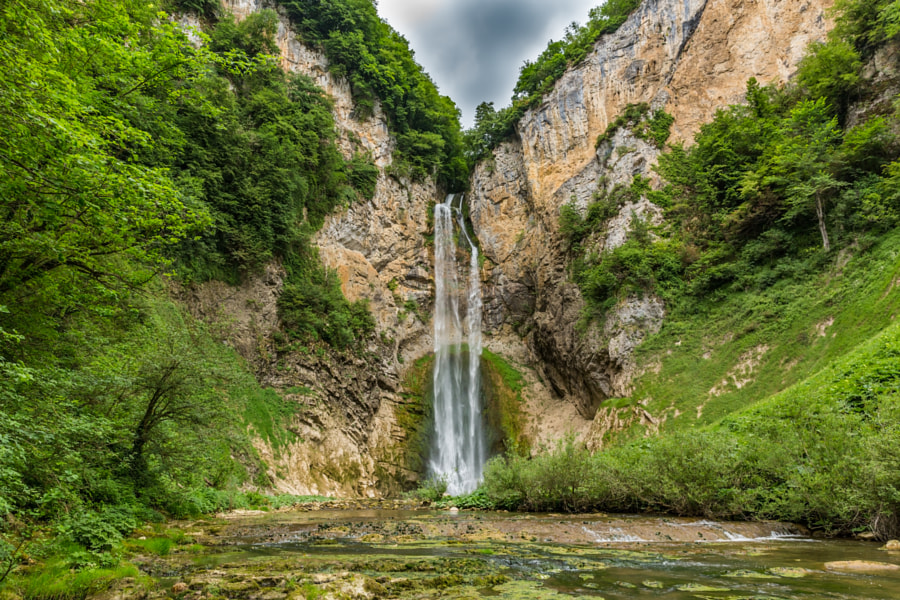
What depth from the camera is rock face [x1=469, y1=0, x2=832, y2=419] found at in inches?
1147

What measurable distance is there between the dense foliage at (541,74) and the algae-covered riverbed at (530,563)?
38.5 meters

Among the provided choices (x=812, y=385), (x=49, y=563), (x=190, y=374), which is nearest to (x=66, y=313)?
(x=190, y=374)

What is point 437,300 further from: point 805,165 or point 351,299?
point 805,165

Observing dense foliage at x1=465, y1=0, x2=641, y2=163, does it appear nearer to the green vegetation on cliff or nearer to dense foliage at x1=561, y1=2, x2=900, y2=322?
dense foliage at x1=561, y1=2, x2=900, y2=322

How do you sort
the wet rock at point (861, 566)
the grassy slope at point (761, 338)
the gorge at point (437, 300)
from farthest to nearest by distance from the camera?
1. the grassy slope at point (761, 338)
2. the gorge at point (437, 300)
3. the wet rock at point (861, 566)

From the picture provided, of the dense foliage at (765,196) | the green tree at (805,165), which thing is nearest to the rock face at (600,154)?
the dense foliage at (765,196)

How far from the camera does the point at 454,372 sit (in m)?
37.2

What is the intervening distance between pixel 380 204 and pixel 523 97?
1727cm

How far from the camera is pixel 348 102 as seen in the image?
39562 mm

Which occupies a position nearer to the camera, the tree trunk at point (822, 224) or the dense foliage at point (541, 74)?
the tree trunk at point (822, 224)

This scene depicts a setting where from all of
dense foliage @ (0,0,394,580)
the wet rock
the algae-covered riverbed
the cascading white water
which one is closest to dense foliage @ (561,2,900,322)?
the cascading white water

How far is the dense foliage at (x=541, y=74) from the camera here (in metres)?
37.4

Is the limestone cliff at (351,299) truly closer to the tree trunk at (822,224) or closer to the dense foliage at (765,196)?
the dense foliage at (765,196)

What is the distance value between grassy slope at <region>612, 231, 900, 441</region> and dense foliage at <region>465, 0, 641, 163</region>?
24.8 m
